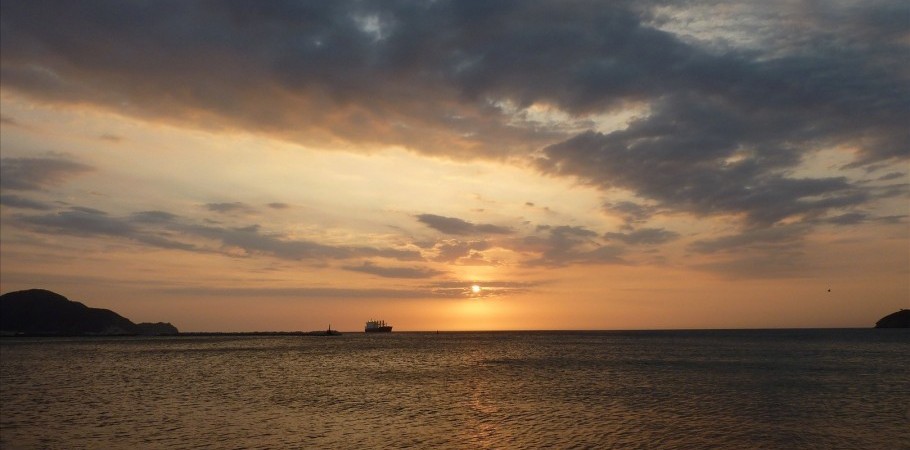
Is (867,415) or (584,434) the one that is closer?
(584,434)

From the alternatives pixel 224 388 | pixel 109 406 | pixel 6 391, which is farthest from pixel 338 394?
pixel 6 391

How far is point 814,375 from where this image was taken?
7675cm

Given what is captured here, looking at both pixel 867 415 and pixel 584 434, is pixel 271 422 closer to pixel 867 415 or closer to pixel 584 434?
pixel 584 434

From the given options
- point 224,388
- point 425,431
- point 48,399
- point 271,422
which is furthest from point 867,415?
point 48,399

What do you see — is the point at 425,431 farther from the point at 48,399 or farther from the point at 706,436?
the point at 48,399

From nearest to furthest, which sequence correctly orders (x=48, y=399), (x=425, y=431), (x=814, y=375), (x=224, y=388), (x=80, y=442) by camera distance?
1. (x=80, y=442)
2. (x=425, y=431)
3. (x=48, y=399)
4. (x=224, y=388)
5. (x=814, y=375)

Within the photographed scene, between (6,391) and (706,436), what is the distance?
6772 cm

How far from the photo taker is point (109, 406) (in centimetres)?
5184

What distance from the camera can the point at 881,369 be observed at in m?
83.7

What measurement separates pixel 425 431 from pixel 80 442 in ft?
70.4

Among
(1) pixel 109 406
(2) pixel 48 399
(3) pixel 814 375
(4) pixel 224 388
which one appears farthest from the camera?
Result: (3) pixel 814 375

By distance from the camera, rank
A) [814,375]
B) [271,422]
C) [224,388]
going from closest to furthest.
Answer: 1. [271,422]
2. [224,388]
3. [814,375]

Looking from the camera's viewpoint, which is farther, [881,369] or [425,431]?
[881,369]

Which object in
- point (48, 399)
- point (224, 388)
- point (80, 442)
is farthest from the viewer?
point (224, 388)
